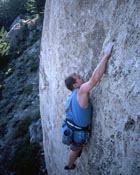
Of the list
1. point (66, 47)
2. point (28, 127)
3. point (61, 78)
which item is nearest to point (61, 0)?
point (66, 47)

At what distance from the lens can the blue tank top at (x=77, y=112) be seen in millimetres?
5551

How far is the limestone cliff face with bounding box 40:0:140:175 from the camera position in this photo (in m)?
4.33

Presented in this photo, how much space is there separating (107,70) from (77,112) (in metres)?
1.08

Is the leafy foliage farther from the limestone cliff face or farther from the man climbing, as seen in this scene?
the man climbing

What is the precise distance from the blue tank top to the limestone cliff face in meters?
0.15

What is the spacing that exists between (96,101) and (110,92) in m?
0.63

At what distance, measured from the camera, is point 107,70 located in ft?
16.5

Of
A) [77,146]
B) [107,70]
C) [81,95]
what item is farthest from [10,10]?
[107,70]

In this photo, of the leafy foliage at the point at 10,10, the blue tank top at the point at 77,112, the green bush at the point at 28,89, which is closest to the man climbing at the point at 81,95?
the blue tank top at the point at 77,112

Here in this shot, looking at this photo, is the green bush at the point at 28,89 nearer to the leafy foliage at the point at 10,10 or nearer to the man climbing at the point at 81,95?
the man climbing at the point at 81,95

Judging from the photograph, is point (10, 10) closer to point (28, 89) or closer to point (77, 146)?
point (28, 89)

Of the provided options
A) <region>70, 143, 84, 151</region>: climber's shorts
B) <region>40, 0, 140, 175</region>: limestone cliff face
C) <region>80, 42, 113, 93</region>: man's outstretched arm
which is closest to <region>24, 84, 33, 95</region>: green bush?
<region>40, 0, 140, 175</region>: limestone cliff face

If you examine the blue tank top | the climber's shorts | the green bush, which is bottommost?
the green bush

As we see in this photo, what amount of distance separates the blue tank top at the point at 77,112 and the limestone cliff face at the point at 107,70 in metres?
0.15
